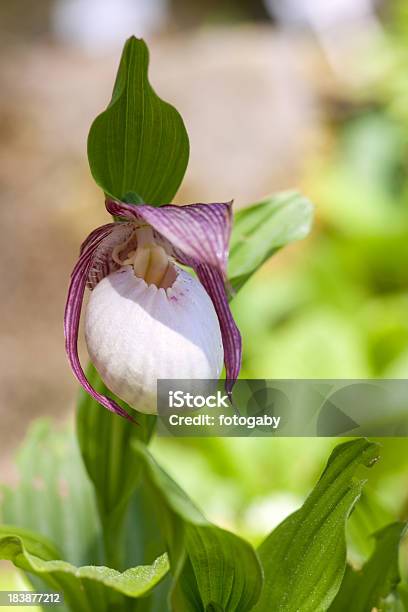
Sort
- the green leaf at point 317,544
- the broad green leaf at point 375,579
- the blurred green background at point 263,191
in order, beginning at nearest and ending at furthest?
the green leaf at point 317,544 < the broad green leaf at point 375,579 < the blurred green background at point 263,191

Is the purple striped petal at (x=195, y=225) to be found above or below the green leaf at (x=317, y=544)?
above

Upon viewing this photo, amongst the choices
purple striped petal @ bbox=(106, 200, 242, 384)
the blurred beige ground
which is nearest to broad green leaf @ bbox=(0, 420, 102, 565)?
purple striped petal @ bbox=(106, 200, 242, 384)

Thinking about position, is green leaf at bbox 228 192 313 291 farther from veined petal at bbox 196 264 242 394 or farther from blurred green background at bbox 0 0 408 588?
blurred green background at bbox 0 0 408 588

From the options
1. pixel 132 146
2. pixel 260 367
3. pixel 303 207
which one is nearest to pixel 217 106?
pixel 260 367

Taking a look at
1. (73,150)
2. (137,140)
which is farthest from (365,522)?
(73,150)

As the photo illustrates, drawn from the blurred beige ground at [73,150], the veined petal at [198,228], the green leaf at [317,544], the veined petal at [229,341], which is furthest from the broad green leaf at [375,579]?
the blurred beige ground at [73,150]

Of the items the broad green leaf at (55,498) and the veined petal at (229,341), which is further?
the broad green leaf at (55,498)

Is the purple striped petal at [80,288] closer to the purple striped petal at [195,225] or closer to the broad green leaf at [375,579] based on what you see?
the purple striped petal at [195,225]
